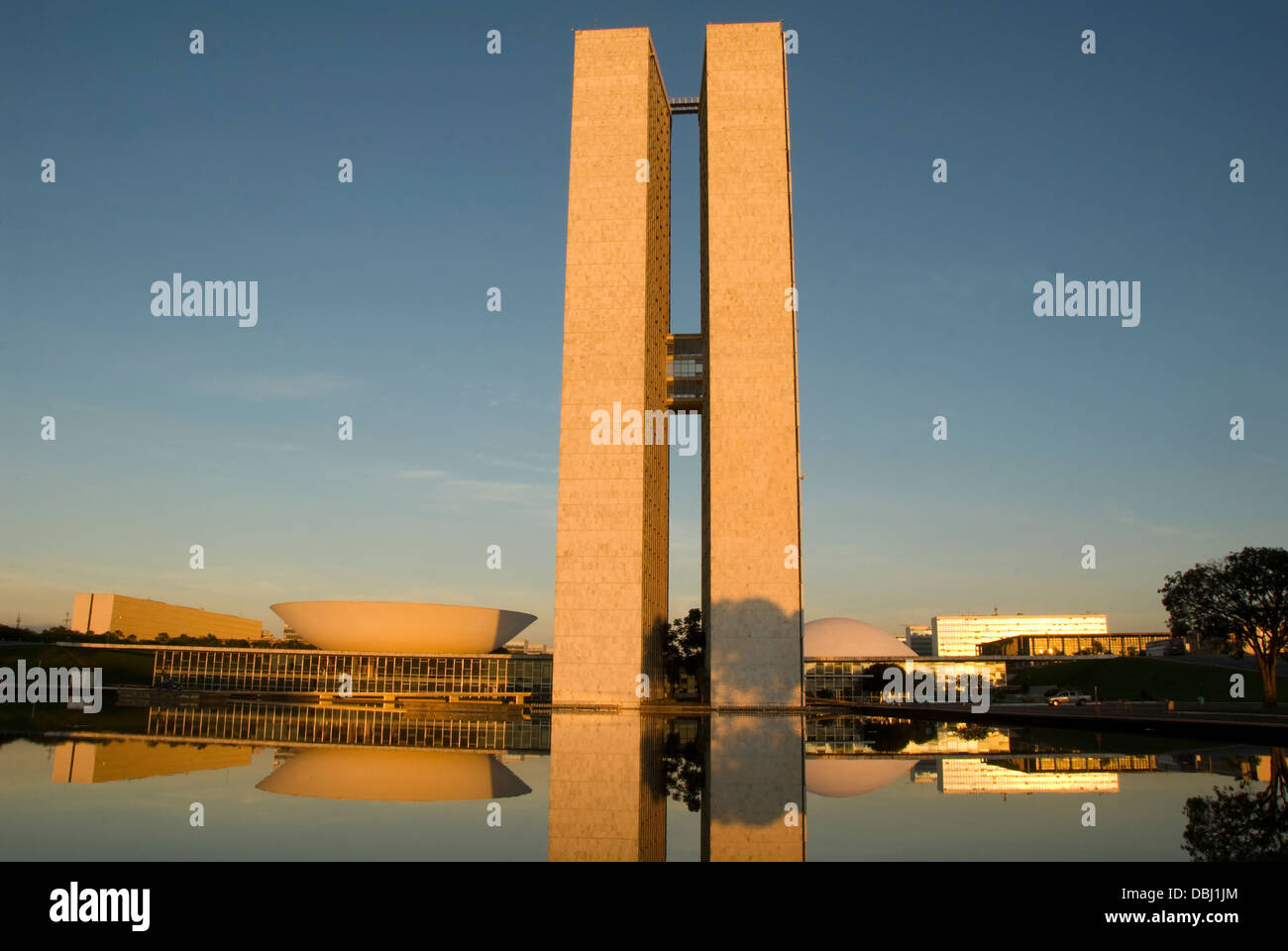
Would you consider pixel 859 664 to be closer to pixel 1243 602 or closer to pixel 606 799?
pixel 1243 602

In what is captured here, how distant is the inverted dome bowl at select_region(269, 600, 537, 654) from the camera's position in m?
53.2

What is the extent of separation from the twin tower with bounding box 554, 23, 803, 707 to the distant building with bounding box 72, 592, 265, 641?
62.5m

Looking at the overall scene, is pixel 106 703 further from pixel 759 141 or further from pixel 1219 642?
pixel 1219 642

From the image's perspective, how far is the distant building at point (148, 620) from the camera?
3821 inches

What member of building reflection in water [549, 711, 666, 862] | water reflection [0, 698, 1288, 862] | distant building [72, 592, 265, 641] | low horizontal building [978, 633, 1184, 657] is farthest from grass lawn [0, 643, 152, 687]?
low horizontal building [978, 633, 1184, 657]

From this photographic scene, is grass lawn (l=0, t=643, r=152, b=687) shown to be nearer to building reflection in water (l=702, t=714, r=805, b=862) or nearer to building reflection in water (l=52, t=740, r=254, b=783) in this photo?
building reflection in water (l=52, t=740, r=254, b=783)

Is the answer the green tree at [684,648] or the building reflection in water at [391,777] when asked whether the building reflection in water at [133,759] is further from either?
the green tree at [684,648]

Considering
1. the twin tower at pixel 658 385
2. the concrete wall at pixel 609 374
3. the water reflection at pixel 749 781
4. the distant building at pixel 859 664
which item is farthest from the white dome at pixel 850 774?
the distant building at pixel 859 664

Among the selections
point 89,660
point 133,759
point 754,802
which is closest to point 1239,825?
point 754,802

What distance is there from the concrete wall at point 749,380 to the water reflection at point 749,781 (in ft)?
64.0

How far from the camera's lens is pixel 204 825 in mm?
9547
